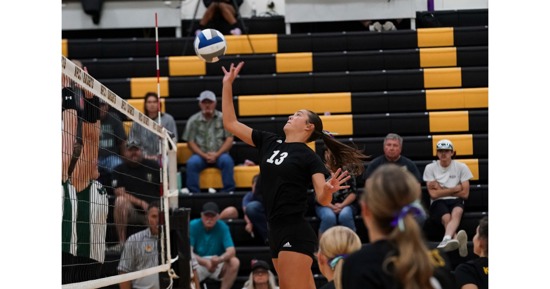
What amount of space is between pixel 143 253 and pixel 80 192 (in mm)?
2354

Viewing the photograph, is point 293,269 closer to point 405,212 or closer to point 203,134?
point 405,212

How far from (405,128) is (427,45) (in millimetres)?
1721

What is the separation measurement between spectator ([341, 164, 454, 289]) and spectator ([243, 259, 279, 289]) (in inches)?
241

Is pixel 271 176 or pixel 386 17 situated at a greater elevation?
pixel 386 17

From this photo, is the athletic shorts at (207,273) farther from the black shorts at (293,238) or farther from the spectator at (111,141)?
the black shorts at (293,238)

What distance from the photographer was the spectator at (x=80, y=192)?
6020mm

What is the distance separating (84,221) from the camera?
21.4ft

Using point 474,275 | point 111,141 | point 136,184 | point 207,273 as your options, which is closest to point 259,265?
point 207,273

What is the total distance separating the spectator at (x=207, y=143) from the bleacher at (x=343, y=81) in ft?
0.71
